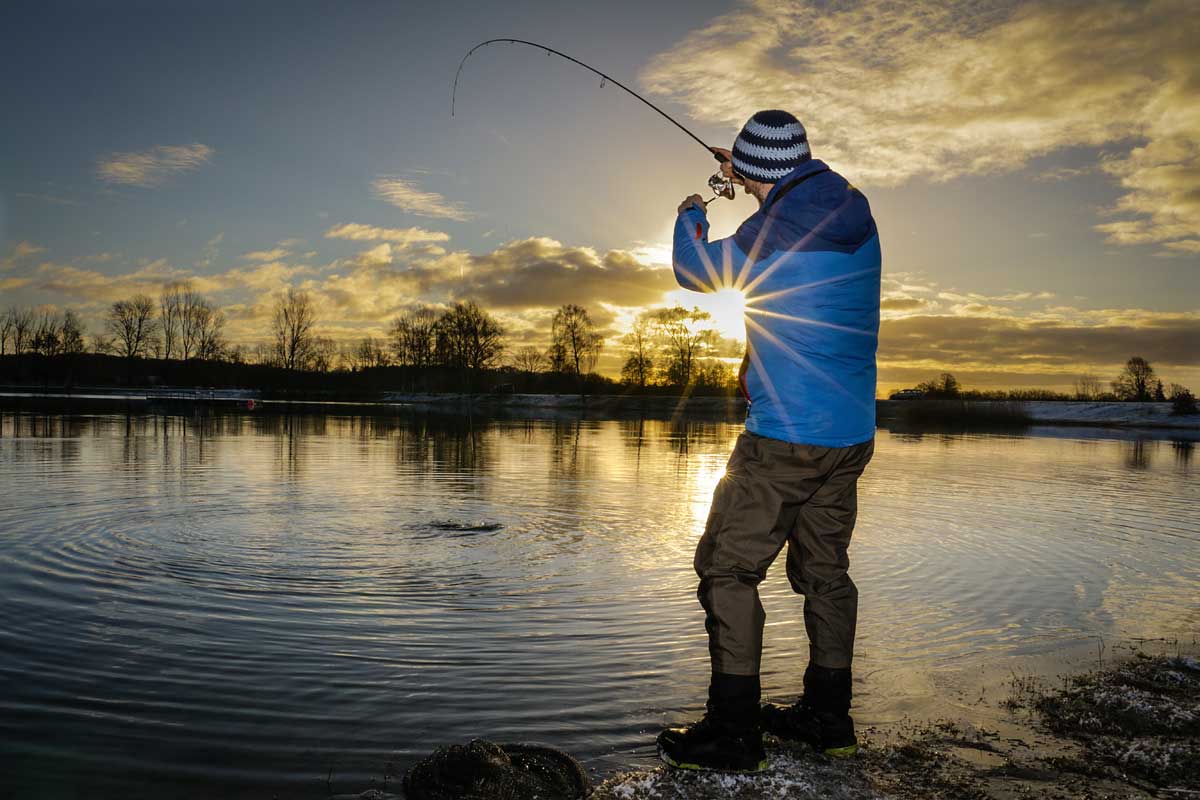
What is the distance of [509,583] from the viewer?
608 centimetres

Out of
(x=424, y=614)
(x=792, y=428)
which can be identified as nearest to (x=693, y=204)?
(x=792, y=428)

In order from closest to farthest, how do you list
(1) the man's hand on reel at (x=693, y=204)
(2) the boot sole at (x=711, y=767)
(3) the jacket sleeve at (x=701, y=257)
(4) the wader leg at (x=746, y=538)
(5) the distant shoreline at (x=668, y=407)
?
(2) the boot sole at (x=711, y=767)
(4) the wader leg at (x=746, y=538)
(3) the jacket sleeve at (x=701, y=257)
(1) the man's hand on reel at (x=693, y=204)
(5) the distant shoreline at (x=668, y=407)

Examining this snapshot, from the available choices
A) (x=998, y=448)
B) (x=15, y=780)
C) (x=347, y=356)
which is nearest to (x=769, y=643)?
(x=15, y=780)

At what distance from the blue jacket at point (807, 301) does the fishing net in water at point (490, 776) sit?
1506mm

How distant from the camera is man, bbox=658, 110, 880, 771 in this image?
3.29 meters

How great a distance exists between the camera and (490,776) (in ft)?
9.45

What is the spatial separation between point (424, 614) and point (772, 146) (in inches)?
133

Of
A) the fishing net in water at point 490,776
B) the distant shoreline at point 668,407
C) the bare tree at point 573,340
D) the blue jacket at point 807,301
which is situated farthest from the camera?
the bare tree at point 573,340

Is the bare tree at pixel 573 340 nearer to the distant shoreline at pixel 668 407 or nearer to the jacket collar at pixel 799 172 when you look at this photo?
the distant shoreline at pixel 668 407

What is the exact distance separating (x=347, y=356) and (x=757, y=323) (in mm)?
130778

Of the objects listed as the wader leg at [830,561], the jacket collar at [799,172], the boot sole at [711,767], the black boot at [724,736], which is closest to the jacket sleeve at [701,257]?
the jacket collar at [799,172]

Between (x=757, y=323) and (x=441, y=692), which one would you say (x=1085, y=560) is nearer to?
(x=757, y=323)

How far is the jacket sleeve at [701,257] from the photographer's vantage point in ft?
11.5

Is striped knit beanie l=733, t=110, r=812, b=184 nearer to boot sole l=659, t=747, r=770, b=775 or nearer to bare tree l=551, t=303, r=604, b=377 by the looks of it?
boot sole l=659, t=747, r=770, b=775
